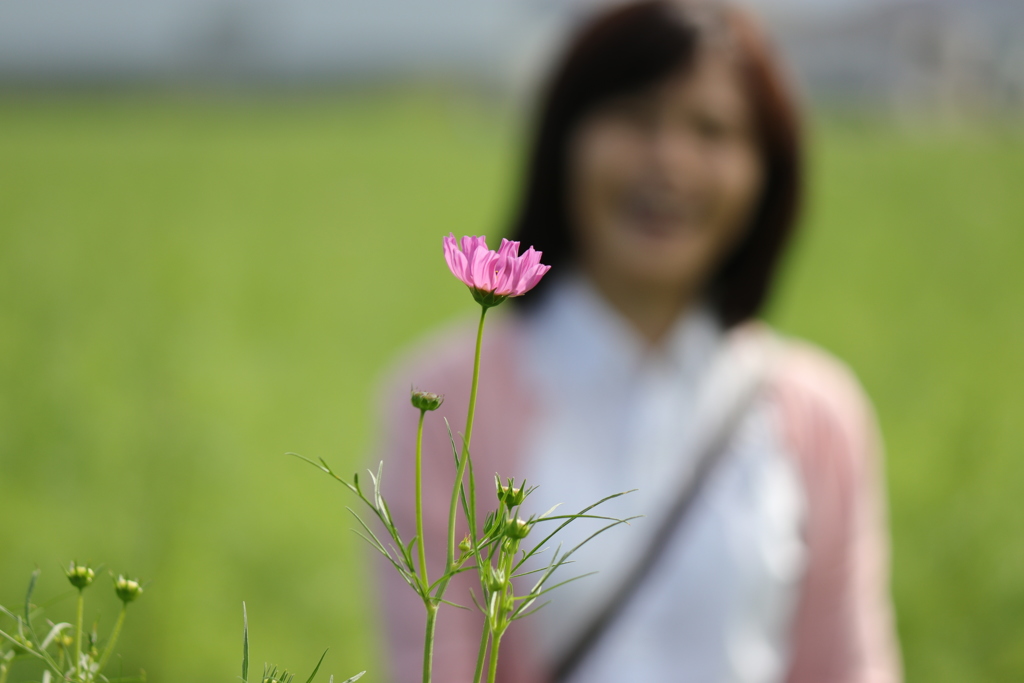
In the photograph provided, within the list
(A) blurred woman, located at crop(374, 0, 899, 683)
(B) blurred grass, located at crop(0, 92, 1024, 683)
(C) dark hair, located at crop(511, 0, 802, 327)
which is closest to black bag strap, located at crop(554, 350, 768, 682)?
(A) blurred woman, located at crop(374, 0, 899, 683)

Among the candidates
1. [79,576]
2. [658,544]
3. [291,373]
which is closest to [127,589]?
[79,576]

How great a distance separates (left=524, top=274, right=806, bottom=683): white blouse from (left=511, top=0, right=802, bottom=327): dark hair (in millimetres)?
86

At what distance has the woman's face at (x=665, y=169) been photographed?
1.19m

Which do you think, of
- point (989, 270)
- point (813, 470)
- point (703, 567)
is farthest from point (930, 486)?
A: point (989, 270)

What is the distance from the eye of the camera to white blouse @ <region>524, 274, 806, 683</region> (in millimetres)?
1107

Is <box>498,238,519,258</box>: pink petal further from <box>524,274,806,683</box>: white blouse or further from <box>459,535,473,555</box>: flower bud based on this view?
<box>524,274,806,683</box>: white blouse

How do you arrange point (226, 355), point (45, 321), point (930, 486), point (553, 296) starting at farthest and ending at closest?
point (226, 355) < point (45, 321) < point (930, 486) < point (553, 296)

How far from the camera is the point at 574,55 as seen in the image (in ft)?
4.14

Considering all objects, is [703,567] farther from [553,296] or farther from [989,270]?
[989,270]

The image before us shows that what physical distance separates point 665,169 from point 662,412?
1.04ft

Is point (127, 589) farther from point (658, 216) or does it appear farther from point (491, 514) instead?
point (658, 216)

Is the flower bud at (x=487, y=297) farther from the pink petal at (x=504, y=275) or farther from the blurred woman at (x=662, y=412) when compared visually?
the blurred woman at (x=662, y=412)

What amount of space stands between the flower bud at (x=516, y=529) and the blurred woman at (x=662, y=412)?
0.91 m

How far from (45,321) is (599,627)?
3.17m
